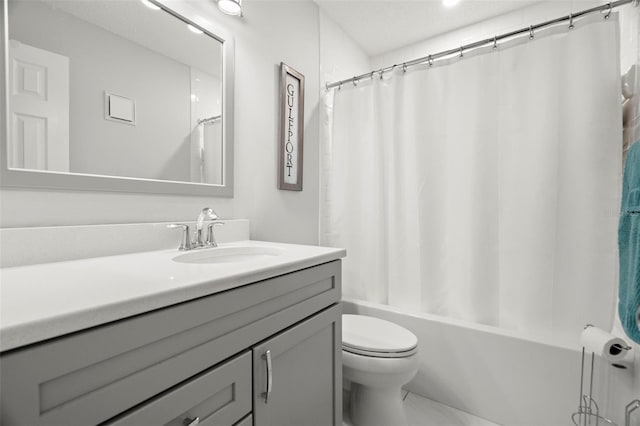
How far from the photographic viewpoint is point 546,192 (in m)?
1.26

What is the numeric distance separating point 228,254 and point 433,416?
1252mm

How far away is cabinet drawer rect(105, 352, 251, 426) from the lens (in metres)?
0.51

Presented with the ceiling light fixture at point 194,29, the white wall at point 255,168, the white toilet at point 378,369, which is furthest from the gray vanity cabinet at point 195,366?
the ceiling light fixture at point 194,29

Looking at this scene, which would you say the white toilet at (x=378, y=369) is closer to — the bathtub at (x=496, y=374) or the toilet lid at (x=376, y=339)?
the toilet lid at (x=376, y=339)

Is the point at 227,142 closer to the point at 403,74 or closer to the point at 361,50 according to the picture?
the point at 403,74

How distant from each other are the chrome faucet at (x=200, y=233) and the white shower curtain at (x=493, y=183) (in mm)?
944

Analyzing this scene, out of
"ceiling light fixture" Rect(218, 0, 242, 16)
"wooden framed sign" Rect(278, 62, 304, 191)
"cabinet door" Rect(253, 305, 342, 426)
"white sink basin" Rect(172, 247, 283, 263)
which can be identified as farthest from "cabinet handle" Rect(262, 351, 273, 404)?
"ceiling light fixture" Rect(218, 0, 242, 16)

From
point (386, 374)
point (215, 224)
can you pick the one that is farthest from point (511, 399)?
point (215, 224)

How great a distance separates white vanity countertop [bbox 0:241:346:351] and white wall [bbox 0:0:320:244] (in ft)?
0.57

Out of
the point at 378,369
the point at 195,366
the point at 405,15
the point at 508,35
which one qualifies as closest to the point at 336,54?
the point at 405,15

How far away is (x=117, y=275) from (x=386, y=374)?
1.02m

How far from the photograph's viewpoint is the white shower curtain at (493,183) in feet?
3.86

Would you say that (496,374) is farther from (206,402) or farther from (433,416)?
(206,402)

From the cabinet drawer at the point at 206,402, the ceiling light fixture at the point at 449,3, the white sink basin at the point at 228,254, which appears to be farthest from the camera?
the ceiling light fixture at the point at 449,3
